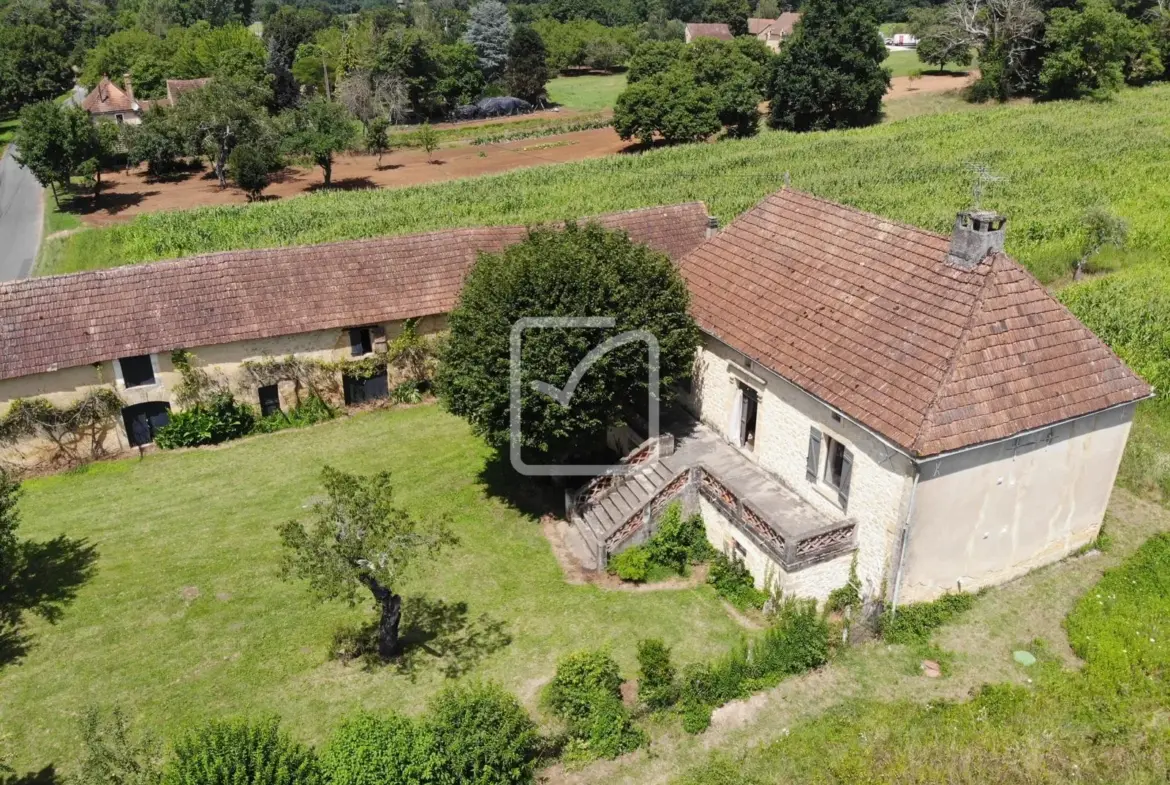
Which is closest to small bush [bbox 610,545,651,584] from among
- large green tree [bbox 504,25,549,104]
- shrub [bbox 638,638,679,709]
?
shrub [bbox 638,638,679,709]

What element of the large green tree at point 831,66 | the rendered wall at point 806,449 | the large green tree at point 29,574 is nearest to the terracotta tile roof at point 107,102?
the large green tree at point 831,66

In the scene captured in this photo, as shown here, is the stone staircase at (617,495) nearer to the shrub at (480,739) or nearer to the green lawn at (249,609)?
the green lawn at (249,609)

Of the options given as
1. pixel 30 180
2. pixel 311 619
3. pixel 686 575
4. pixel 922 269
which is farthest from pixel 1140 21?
pixel 30 180

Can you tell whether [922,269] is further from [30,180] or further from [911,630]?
[30,180]

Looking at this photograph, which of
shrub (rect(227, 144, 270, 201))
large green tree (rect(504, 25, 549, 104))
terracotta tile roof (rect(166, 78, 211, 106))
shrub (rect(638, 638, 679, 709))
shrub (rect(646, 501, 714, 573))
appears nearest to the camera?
shrub (rect(638, 638, 679, 709))

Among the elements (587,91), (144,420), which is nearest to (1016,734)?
(144,420)

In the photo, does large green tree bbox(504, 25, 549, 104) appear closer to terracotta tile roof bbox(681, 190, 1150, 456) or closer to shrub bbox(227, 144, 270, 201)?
shrub bbox(227, 144, 270, 201)
